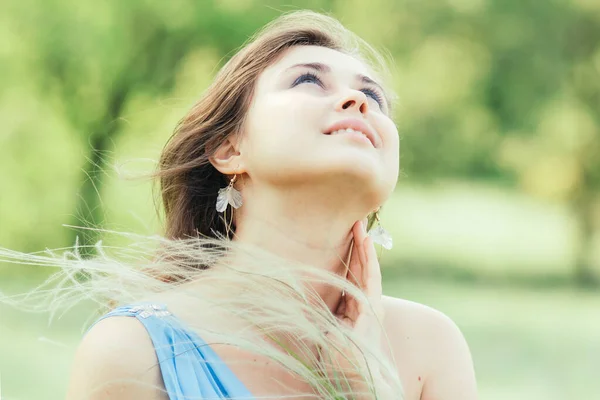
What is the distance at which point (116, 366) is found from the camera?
145cm

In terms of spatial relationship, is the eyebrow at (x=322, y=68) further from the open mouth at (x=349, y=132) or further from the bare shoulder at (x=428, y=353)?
the bare shoulder at (x=428, y=353)

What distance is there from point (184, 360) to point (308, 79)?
0.59 metres

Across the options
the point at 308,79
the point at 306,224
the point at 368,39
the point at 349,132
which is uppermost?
the point at 368,39

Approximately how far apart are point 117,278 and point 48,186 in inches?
357

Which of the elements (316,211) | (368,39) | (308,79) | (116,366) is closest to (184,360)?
(116,366)

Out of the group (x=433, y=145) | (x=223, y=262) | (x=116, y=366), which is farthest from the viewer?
(x=433, y=145)

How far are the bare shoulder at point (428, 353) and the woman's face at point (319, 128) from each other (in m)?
0.29

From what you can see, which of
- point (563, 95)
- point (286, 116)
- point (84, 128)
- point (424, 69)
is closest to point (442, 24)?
point (424, 69)

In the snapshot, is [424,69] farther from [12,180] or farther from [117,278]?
[117,278]

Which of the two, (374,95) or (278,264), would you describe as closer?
(278,264)

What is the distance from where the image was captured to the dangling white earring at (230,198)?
1779 millimetres

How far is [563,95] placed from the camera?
13562 millimetres

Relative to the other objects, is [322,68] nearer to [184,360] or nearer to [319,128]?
[319,128]

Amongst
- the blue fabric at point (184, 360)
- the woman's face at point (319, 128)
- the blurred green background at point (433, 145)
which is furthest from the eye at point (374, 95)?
the blurred green background at point (433, 145)
